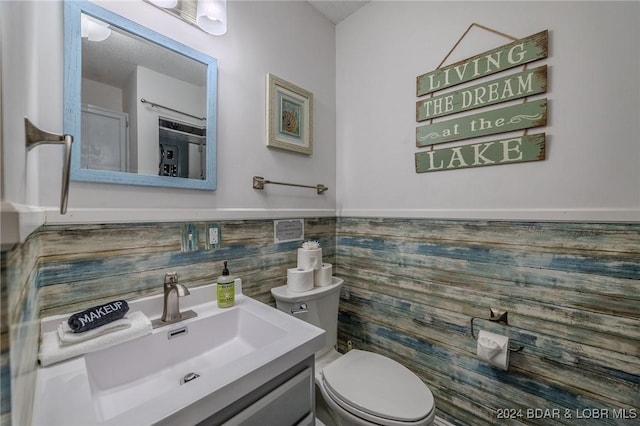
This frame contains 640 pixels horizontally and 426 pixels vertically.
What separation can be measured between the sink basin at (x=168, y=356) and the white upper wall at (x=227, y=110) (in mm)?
450

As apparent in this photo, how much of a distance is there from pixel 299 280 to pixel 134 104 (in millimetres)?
1066

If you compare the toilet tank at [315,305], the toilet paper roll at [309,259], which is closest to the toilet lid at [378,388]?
the toilet tank at [315,305]

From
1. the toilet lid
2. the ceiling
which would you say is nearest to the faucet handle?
the toilet lid

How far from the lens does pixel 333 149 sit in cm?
189

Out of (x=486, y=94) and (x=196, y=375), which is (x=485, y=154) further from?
(x=196, y=375)

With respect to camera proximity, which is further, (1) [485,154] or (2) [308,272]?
(2) [308,272]

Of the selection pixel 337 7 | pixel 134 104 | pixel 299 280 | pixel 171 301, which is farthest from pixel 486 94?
pixel 171 301

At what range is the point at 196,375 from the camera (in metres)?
0.91

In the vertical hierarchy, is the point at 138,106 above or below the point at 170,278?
above

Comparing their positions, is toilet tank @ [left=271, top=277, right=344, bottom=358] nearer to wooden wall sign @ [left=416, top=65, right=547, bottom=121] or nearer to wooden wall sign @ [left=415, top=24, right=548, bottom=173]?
wooden wall sign @ [left=415, top=24, right=548, bottom=173]

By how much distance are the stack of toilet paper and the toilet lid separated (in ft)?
1.32

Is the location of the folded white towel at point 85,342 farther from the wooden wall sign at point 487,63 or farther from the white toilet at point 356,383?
the wooden wall sign at point 487,63

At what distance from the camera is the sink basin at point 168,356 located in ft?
2.65

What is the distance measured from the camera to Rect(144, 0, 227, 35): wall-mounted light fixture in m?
1.14
